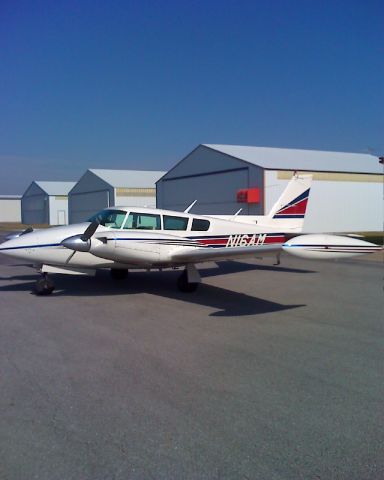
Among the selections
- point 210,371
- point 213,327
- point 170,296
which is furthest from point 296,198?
point 210,371

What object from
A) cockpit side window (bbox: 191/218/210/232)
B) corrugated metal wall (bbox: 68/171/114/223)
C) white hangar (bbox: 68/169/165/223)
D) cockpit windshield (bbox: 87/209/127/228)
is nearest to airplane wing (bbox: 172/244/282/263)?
cockpit side window (bbox: 191/218/210/232)

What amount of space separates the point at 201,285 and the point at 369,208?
2606 centimetres

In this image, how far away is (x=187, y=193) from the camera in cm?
3844

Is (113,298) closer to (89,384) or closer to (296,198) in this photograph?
(89,384)

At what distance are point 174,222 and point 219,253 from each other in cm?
209

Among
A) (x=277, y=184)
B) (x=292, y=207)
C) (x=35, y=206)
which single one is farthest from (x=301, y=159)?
(x=35, y=206)

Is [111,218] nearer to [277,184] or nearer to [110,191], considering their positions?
[277,184]

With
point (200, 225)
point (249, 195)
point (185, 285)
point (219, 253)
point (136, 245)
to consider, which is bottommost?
point (185, 285)

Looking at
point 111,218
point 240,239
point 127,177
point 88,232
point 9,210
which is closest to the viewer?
point 88,232

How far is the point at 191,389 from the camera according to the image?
4766 millimetres

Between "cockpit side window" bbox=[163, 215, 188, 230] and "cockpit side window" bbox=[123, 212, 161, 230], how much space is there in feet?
0.67

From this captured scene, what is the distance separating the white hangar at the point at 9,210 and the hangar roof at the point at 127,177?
46021 mm

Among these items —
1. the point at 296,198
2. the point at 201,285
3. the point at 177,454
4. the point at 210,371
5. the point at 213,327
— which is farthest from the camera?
the point at 296,198

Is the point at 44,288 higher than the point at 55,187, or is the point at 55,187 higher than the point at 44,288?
the point at 55,187
